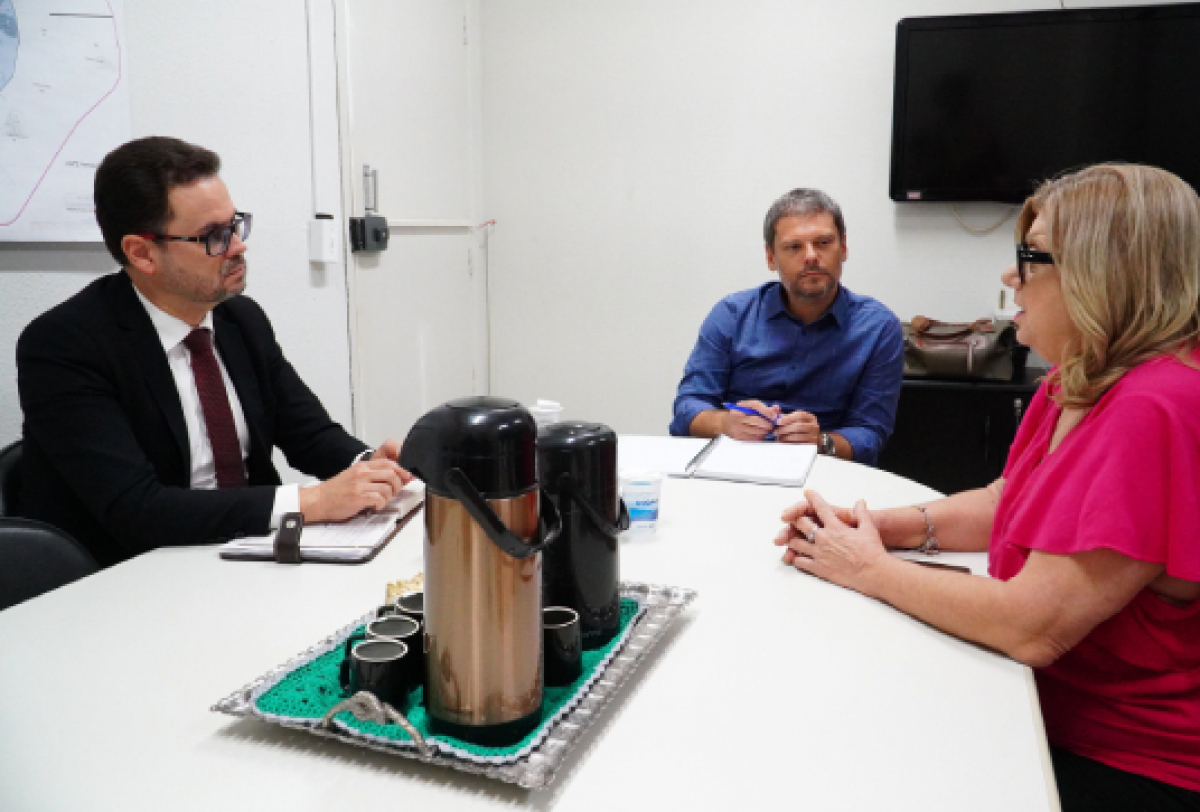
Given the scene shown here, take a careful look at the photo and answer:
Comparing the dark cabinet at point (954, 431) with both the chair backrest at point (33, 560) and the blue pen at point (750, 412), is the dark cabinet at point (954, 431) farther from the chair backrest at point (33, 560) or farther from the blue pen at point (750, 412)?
the chair backrest at point (33, 560)

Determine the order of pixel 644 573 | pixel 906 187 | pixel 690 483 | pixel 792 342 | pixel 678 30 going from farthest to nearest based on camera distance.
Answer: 1. pixel 678 30
2. pixel 906 187
3. pixel 792 342
4. pixel 690 483
5. pixel 644 573

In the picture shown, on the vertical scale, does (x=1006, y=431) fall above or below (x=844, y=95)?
below

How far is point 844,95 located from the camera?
12.0 feet

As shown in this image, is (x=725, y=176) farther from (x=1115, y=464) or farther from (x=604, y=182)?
(x=1115, y=464)

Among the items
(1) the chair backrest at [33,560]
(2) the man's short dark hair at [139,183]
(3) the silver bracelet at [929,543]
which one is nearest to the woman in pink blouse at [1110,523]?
(3) the silver bracelet at [929,543]

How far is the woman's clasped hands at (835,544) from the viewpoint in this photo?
125cm

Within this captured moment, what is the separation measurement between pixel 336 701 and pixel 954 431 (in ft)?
9.76

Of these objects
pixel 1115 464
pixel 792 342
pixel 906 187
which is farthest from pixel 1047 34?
pixel 1115 464

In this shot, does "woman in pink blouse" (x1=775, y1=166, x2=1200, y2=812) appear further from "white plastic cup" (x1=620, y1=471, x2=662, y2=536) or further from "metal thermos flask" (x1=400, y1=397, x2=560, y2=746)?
"metal thermos flask" (x1=400, y1=397, x2=560, y2=746)

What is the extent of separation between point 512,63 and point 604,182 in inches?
26.6

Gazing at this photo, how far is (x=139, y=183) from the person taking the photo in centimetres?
176

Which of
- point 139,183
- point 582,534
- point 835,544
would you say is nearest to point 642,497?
point 835,544

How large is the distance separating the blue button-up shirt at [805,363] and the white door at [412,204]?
1235 mm

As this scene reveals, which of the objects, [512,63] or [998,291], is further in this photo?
[512,63]
